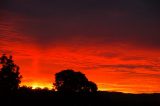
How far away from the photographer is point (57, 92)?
88.0 m

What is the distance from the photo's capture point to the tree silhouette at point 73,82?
100844mm

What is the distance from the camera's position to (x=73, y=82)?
10256 centimetres

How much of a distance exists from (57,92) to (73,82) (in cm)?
1495

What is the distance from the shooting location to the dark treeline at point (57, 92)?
6556 cm

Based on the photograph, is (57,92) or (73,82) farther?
(73,82)

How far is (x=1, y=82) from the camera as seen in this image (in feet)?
269

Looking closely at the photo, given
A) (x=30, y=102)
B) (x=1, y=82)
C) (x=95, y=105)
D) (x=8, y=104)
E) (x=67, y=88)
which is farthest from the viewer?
(x=67, y=88)

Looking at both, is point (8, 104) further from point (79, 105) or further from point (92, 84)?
point (92, 84)

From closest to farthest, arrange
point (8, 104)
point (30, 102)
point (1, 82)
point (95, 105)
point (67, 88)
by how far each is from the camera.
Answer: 1. point (8, 104)
2. point (30, 102)
3. point (95, 105)
4. point (1, 82)
5. point (67, 88)

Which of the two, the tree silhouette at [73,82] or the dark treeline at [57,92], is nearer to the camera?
the dark treeline at [57,92]

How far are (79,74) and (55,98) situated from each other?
118 feet

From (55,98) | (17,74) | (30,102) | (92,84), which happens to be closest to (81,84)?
(92,84)

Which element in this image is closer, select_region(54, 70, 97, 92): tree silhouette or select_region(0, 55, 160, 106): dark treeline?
select_region(0, 55, 160, 106): dark treeline

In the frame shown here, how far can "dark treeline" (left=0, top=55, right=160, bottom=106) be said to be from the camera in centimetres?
6556
